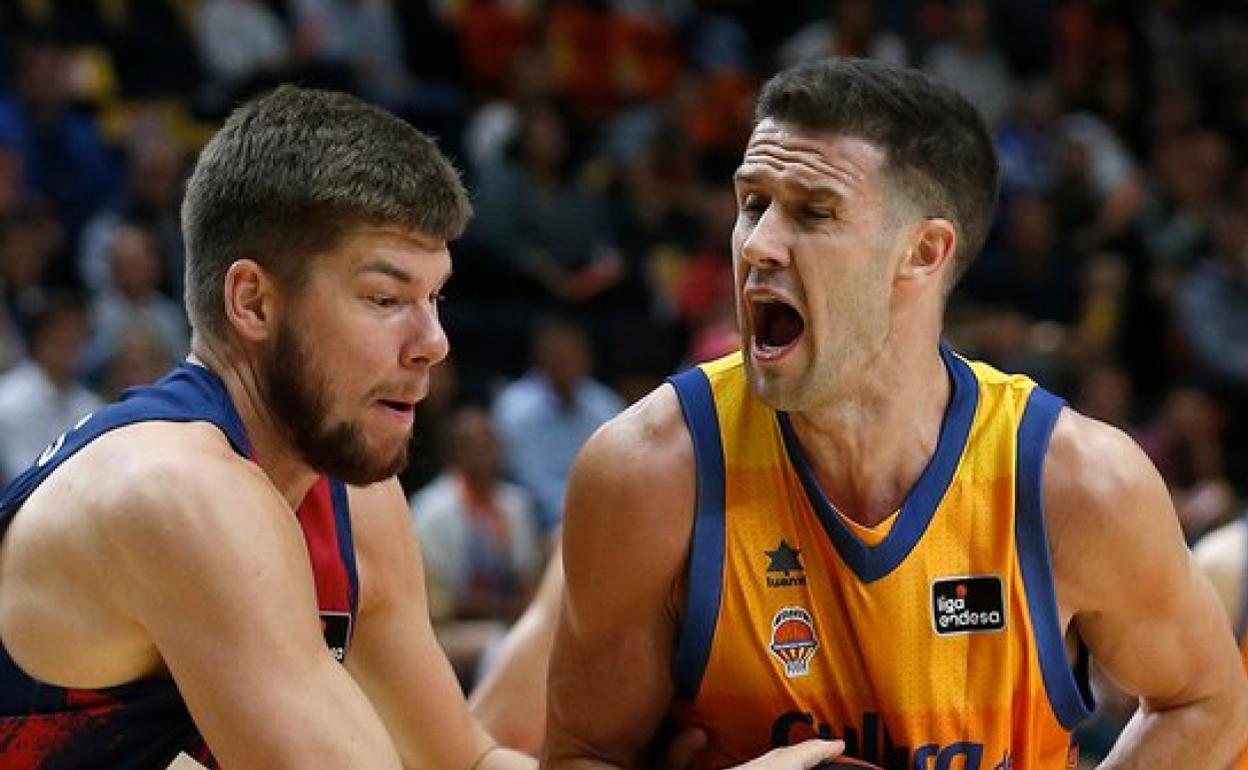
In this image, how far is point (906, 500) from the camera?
3.50 meters

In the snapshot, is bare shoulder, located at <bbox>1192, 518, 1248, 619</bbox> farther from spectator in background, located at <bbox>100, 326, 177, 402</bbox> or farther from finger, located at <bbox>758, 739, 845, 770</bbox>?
spectator in background, located at <bbox>100, 326, 177, 402</bbox>

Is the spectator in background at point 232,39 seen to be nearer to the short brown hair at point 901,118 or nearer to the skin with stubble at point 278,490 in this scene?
the skin with stubble at point 278,490

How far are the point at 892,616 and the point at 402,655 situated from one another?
0.98 m

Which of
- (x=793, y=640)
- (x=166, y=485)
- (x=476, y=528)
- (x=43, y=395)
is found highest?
(x=166, y=485)

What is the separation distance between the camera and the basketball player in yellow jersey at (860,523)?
345cm

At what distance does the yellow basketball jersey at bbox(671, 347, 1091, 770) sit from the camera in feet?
11.3

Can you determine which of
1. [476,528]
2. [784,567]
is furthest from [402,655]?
[476,528]

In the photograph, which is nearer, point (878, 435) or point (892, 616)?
point (892, 616)

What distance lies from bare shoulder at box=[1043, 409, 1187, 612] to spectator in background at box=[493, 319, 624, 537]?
654 centimetres

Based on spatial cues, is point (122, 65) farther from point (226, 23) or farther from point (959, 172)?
point (959, 172)

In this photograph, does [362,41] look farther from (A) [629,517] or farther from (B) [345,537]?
(A) [629,517]

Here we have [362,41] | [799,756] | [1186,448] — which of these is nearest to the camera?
[799,756]

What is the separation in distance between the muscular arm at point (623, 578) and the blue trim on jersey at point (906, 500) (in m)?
0.20

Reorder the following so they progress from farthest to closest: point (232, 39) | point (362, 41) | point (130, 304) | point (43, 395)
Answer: point (362, 41)
point (232, 39)
point (130, 304)
point (43, 395)
